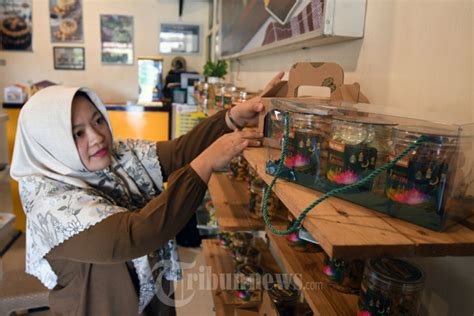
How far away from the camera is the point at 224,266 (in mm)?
1848

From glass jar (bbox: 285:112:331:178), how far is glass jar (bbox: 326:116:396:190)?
1.3 inches

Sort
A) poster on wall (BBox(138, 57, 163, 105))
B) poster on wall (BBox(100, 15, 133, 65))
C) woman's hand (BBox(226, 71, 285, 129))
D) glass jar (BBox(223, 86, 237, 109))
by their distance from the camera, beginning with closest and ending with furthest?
1. woman's hand (BBox(226, 71, 285, 129))
2. glass jar (BBox(223, 86, 237, 109))
3. poster on wall (BBox(138, 57, 163, 105))
4. poster on wall (BBox(100, 15, 133, 65))

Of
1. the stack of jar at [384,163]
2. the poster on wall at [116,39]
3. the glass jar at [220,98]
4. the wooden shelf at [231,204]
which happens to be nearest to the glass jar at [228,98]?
the glass jar at [220,98]

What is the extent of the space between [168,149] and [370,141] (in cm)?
102

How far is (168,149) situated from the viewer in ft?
4.88

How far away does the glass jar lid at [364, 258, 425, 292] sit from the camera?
66 centimetres

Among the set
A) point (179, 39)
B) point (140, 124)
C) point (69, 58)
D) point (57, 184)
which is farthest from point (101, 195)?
point (69, 58)

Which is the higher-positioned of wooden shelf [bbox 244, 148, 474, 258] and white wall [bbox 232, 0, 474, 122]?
white wall [bbox 232, 0, 474, 122]

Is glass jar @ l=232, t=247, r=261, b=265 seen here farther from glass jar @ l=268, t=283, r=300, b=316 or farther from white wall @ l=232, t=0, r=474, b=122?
white wall @ l=232, t=0, r=474, b=122

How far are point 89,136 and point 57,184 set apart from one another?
0.19 metres

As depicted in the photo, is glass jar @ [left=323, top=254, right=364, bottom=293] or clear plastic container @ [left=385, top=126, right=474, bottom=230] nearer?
clear plastic container @ [left=385, top=126, right=474, bottom=230]

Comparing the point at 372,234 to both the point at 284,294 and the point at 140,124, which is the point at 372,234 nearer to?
the point at 284,294

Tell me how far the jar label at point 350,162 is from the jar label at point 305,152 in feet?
0.15

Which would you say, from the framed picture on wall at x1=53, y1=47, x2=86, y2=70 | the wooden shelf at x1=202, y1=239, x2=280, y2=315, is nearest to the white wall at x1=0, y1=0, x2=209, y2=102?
the framed picture on wall at x1=53, y1=47, x2=86, y2=70
